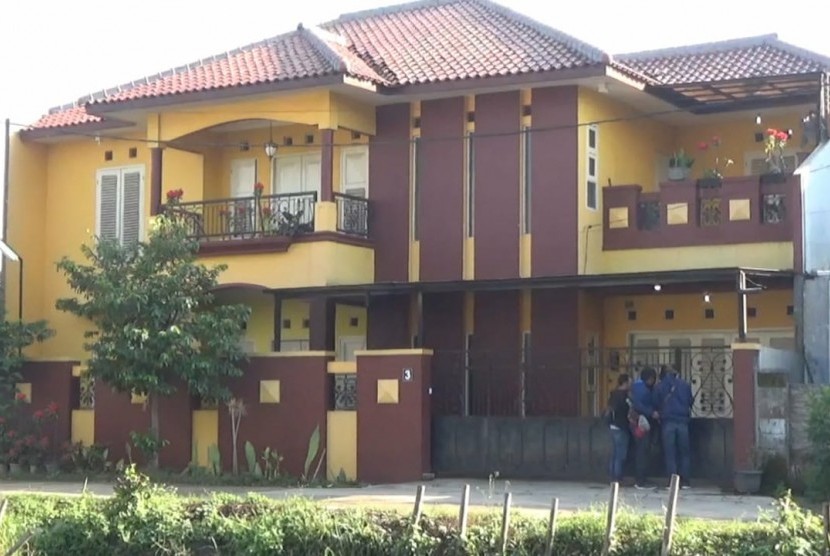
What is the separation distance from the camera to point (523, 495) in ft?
73.6

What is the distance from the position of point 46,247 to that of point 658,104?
12.7 meters

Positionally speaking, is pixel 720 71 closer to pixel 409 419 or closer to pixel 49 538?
pixel 409 419

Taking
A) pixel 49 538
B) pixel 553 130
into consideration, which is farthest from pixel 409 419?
pixel 49 538

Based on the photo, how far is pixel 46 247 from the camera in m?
32.6

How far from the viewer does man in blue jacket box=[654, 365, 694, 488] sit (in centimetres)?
2292

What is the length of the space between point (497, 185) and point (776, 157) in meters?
4.66

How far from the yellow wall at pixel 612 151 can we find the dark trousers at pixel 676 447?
4.34 m

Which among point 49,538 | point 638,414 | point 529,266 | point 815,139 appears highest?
point 815,139

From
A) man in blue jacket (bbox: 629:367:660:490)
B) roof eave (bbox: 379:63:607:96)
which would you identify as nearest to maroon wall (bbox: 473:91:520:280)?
roof eave (bbox: 379:63:607:96)

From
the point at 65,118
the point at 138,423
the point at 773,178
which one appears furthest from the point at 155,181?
the point at 773,178

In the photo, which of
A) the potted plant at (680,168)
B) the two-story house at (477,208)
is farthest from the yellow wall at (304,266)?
the potted plant at (680,168)

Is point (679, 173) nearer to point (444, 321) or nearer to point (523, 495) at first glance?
point (444, 321)

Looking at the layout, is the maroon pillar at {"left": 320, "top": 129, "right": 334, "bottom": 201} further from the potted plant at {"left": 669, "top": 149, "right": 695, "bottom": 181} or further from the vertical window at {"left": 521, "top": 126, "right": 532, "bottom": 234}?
the potted plant at {"left": 669, "top": 149, "right": 695, "bottom": 181}

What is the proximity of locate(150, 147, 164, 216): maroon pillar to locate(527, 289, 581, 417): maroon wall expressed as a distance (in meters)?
7.26
